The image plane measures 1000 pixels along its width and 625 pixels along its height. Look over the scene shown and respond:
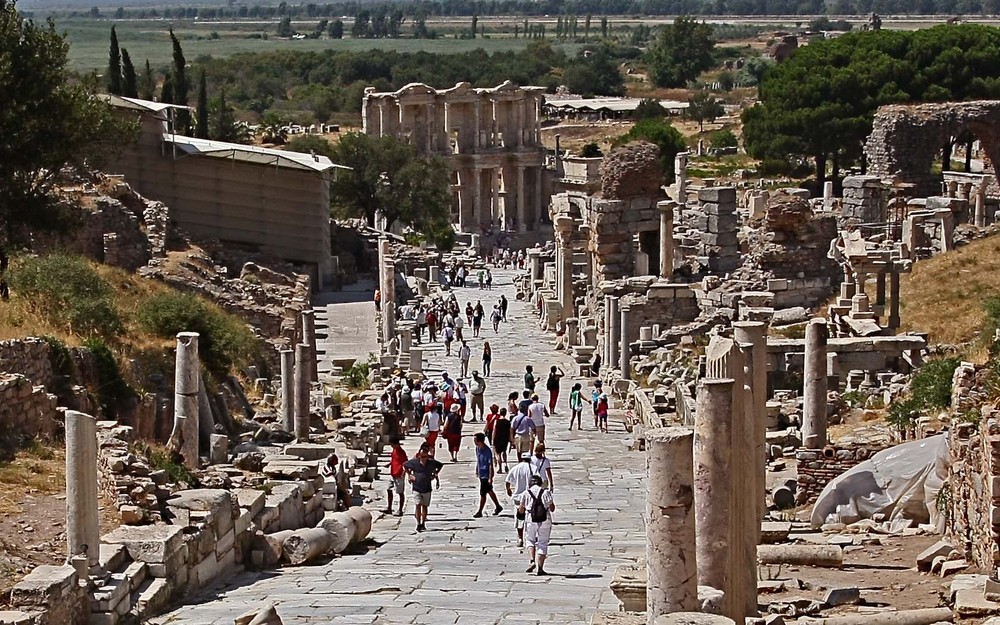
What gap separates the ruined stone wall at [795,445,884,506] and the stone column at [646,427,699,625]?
9119 millimetres

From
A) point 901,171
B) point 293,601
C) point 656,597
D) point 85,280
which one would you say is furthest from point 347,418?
point 901,171

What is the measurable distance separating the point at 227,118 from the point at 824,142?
27.4 meters

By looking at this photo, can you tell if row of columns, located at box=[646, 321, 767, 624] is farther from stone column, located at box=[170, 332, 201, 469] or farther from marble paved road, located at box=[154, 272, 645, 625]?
stone column, located at box=[170, 332, 201, 469]

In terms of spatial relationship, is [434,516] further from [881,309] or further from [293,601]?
[881,309]

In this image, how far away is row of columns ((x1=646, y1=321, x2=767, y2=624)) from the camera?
13586 millimetres

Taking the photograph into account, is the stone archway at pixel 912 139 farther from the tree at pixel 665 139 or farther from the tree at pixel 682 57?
the tree at pixel 682 57

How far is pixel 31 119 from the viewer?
98.5ft

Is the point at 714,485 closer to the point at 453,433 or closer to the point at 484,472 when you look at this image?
the point at 484,472

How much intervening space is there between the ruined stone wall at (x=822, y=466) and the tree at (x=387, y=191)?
5202 cm

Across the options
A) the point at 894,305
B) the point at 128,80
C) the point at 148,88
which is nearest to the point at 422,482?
the point at 894,305

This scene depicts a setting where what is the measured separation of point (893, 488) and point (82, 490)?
863cm

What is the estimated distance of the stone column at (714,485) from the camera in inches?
558

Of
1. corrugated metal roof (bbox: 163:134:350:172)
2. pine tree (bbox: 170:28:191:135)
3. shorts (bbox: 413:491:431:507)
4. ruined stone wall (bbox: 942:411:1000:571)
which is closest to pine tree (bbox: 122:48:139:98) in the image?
pine tree (bbox: 170:28:191:135)

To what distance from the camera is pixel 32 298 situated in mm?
28562
